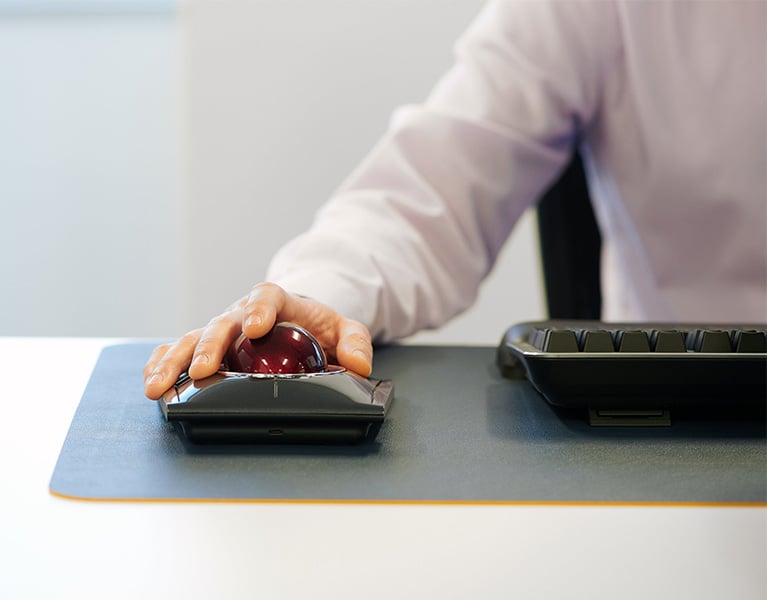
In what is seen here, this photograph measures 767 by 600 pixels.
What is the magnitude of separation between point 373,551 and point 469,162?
0.77 metres

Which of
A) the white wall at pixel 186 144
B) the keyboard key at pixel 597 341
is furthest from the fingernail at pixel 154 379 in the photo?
the white wall at pixel 186 144

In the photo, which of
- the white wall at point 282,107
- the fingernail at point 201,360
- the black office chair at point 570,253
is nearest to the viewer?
the fingernail at point 201,360

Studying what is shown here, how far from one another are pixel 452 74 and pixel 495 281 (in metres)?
1.09

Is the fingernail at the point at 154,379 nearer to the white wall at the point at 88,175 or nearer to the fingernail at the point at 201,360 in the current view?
the fingernail at the point at 201,360

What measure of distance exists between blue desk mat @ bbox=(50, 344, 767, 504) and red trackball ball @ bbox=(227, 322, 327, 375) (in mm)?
50

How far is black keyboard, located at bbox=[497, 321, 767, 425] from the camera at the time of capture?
460 millimetres

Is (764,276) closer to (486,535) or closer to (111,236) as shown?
(486,535)

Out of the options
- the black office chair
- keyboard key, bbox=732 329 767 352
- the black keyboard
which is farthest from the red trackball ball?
the black office chair

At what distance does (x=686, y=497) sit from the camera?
360 mm

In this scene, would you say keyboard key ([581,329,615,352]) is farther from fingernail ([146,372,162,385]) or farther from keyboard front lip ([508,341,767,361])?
fingernail ([146,372,162,385])

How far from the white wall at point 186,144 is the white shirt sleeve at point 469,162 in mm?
950

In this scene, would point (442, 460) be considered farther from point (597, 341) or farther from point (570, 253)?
point (570, 253)

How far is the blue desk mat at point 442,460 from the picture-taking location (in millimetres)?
356

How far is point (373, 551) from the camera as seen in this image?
0.32 meters
